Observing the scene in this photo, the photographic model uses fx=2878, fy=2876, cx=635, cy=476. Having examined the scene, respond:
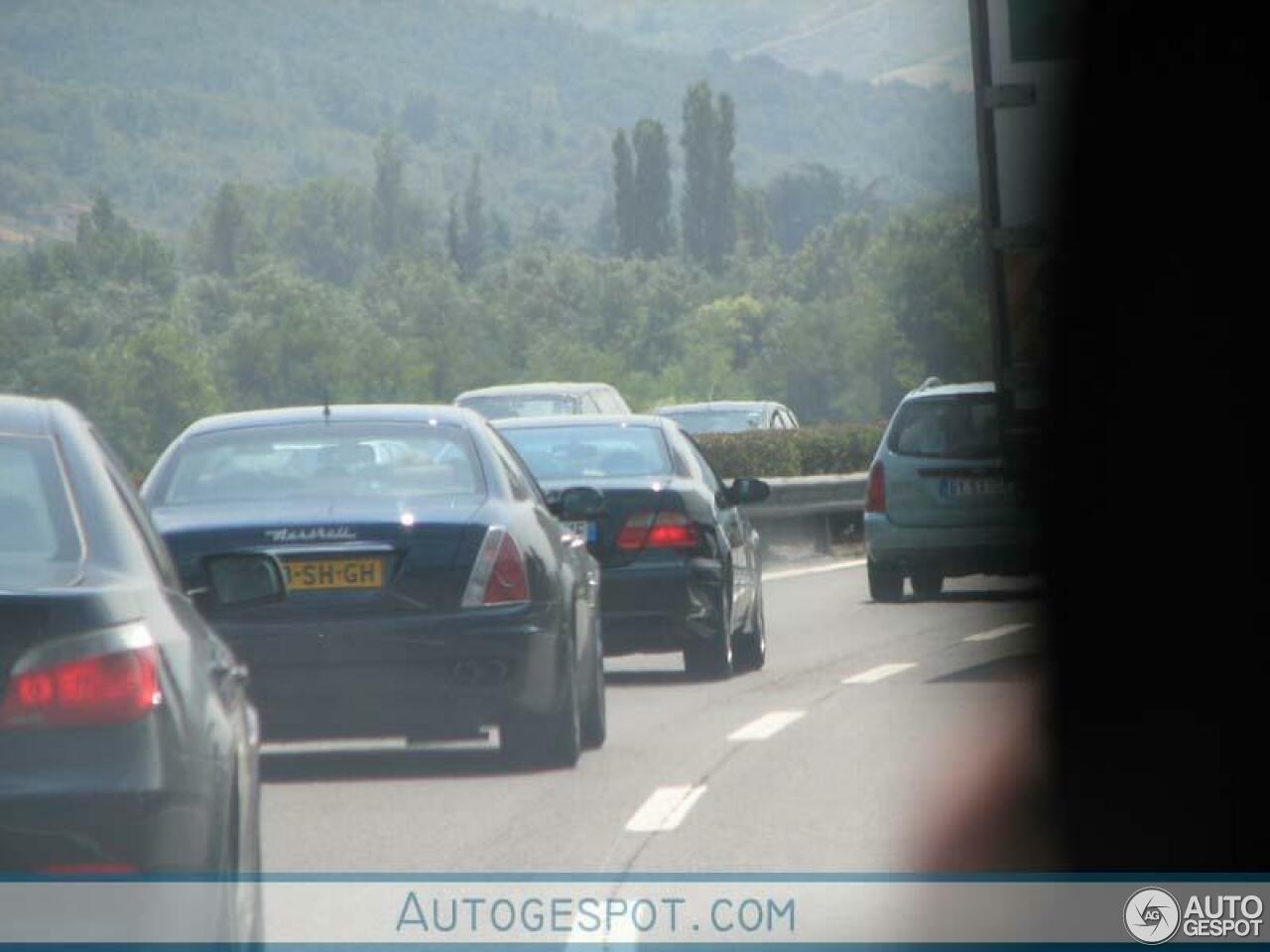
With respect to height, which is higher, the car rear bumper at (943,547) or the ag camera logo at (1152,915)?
the ag camera logo at (1152,915)

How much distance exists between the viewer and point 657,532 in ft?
45.1

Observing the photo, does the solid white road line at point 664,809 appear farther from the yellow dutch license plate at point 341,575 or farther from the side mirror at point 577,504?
the side mirror at point 577,504

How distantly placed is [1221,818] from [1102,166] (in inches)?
85.7

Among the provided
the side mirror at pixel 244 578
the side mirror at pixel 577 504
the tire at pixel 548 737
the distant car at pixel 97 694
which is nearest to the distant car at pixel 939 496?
the side mirror at pixel 577 504

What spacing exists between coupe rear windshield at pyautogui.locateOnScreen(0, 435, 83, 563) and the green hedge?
26.1 meters

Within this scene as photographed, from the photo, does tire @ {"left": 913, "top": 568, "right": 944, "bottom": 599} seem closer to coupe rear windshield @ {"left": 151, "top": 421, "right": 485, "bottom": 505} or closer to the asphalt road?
Answer: the asphalt road

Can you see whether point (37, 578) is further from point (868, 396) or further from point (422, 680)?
point (868, 396)

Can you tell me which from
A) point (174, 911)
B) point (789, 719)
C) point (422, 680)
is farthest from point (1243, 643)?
point (174, 911)

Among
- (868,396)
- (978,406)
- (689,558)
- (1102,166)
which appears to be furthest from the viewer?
(868,396)

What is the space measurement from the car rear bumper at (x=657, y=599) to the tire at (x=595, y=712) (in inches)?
101

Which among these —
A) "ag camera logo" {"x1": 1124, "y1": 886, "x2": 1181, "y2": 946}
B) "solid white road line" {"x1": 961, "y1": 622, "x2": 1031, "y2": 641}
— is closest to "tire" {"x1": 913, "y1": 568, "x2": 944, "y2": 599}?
"solid white road line" {"x1": 961, "y1": 622, "x2": 1031, "y2": 641}

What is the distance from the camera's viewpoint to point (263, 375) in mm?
183875

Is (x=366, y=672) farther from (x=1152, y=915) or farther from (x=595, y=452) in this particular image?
(x=595, y=452)

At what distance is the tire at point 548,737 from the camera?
10.2 metres
